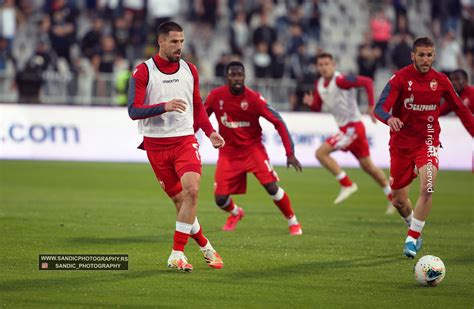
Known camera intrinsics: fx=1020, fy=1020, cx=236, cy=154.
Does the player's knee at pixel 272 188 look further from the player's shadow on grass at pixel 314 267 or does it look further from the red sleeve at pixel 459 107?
the red sleeve at pixel 459 107

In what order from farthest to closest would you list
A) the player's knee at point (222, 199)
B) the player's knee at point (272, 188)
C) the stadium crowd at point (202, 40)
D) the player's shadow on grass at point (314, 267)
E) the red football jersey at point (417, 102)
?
the stadium crowd at point (202, 40) < the player's knee at point (222, 199) < the player's knee at point (272, 188) < the red football jersey at point (417, 102) < the player's shadow on grass at point (314, 267)

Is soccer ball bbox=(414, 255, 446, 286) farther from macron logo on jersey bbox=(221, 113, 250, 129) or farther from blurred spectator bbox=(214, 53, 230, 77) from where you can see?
blurred spectator bbox=(214, 53, 230, 77)

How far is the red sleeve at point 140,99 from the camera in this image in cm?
1016

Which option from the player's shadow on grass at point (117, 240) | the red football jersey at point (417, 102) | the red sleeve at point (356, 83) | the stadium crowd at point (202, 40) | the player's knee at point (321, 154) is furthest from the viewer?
the stadium crowd at point (202, 40)

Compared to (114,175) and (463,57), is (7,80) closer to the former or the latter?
(114,175)

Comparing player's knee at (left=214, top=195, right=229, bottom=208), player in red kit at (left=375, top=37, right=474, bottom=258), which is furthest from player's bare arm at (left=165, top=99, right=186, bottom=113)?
player's knee at (left=214, top=195, right=229, bottom=208)

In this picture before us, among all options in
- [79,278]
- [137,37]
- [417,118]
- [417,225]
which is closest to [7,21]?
[137,37]

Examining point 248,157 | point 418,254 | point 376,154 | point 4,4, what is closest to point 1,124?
point 4,4

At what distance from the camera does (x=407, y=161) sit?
39.5 ft

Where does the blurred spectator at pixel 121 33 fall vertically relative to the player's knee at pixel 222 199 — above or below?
above

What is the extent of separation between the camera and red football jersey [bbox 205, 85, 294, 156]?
13992mm

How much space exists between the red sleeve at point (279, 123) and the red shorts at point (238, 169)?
28.1 inches

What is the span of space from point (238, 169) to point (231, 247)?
7.11 ft

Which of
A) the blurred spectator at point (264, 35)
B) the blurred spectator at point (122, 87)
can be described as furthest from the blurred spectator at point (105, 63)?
the blurred spectator at point (264, 35)
